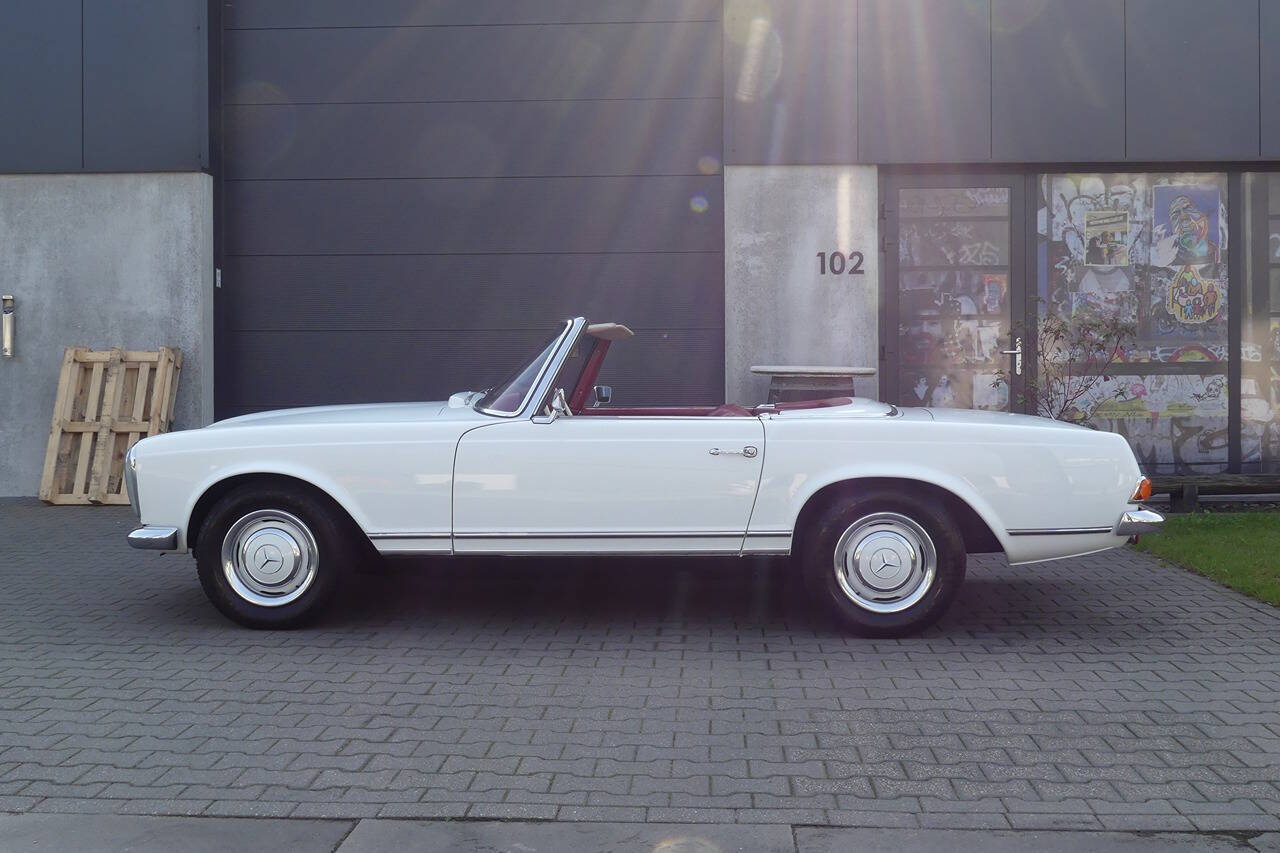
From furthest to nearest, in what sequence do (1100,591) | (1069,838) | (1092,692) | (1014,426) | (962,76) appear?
(962,76) < (1100,591) < (1014,426) < (1092,692) < (1069,838)

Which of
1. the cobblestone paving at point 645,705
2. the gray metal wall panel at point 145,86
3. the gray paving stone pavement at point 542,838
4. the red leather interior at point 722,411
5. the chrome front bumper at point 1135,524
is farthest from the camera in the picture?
the gray metal wall panel at point 145,86

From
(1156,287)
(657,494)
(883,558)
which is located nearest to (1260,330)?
(1156,287)

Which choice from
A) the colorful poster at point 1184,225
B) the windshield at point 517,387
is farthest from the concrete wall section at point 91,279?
the colorful poster at point 1184,225

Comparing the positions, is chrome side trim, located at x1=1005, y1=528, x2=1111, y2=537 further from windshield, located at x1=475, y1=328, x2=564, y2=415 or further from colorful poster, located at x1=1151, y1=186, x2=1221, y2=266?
colorful poster, located at x1=1151, y1=186, x2=1221, y2=266

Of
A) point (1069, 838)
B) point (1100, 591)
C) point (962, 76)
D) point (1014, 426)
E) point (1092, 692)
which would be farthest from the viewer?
point (962, 76)

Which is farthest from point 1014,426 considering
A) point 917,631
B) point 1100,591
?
point 1100,591

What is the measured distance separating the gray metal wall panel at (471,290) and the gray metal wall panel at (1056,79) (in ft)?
9.41

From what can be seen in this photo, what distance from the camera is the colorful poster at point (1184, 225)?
11000 mm

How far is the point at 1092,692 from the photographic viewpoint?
4559 millimetres

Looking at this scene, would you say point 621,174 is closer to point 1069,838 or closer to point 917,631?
point 917,631

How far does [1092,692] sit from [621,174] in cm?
763

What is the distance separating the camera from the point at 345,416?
5797 millimetres

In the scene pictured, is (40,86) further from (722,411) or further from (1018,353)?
(1018,353)

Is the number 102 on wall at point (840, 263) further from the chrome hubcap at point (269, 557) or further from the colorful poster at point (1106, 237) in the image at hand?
the chrome hubcap at point (269, 557)
